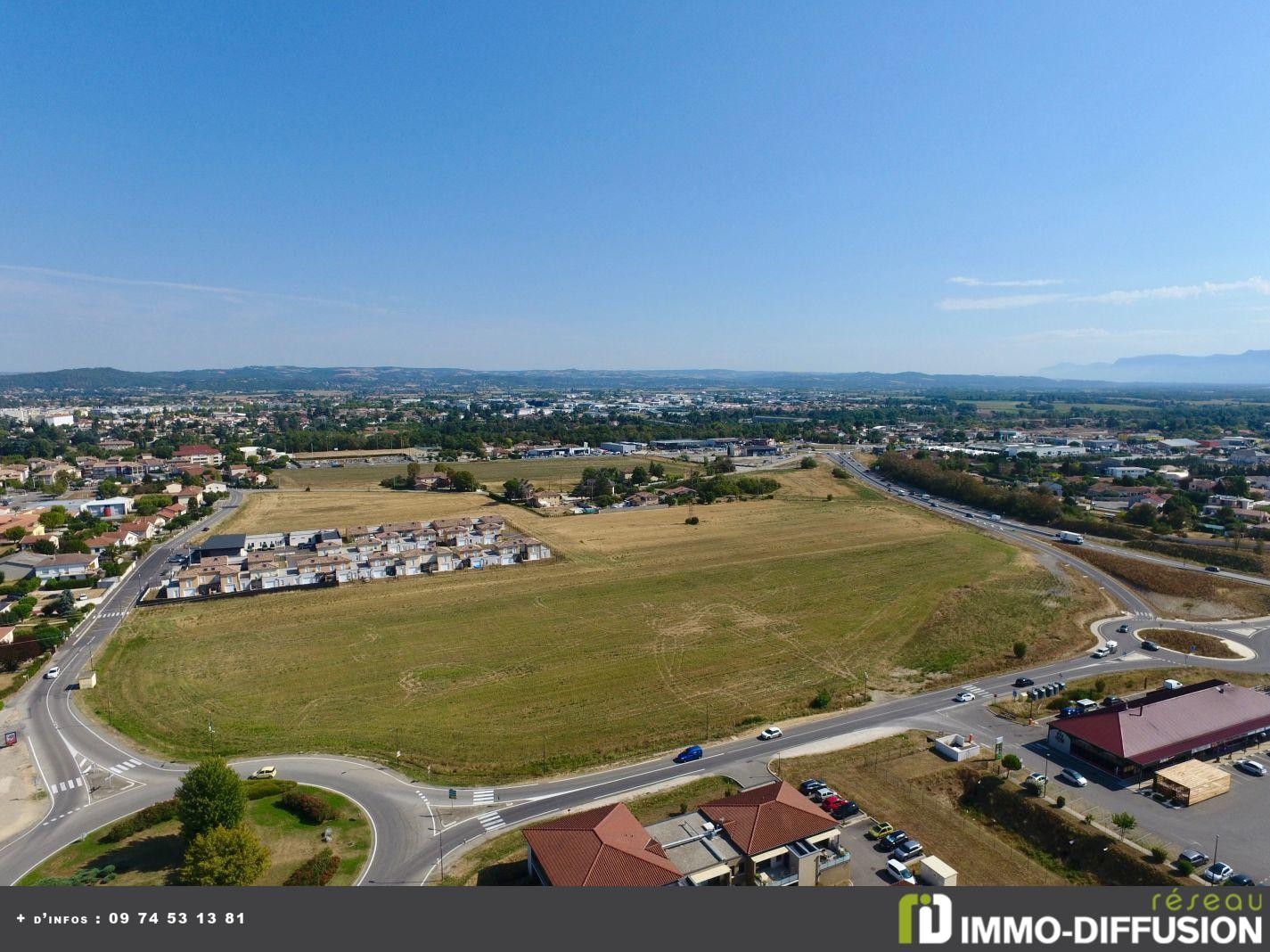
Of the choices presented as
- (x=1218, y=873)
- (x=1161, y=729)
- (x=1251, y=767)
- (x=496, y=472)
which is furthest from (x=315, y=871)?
(x=496, y=472)

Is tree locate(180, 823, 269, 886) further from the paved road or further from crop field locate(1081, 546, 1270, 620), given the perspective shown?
crop field locate(1081, 546, 1270, 620)

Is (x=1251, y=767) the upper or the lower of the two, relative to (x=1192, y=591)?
lower

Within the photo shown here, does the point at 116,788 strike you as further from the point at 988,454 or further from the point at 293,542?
the point at 988,454

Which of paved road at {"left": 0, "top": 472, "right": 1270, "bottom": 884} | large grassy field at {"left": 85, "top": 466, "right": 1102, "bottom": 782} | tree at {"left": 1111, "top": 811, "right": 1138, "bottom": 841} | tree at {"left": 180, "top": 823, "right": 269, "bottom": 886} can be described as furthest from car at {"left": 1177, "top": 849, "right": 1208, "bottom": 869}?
tree at {"left": 180, "top": 823, "right": 269, "bottom": 886}

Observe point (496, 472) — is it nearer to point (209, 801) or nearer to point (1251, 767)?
point (209, 801)

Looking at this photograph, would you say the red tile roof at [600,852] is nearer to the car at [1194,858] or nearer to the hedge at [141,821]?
the hedge at [141,821]

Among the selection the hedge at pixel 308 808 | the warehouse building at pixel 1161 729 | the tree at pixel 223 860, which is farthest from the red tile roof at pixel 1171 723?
the tree at pixel 223 860
